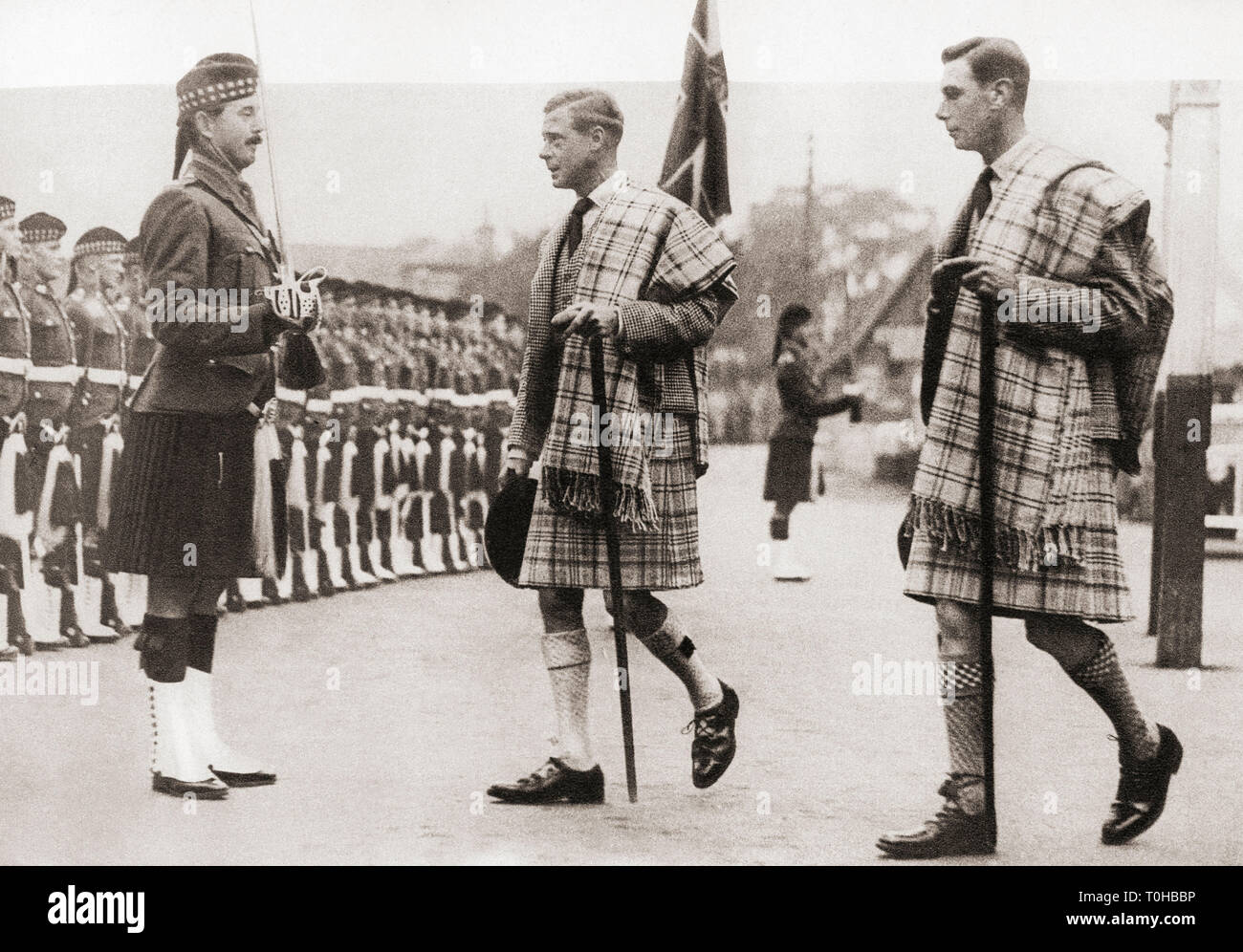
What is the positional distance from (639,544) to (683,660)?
36cm

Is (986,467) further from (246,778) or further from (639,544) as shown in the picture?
(246,778)

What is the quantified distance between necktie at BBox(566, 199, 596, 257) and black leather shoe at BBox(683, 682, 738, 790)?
136cm

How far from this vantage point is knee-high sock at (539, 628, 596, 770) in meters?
4.22

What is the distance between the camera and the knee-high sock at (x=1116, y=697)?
3926mm

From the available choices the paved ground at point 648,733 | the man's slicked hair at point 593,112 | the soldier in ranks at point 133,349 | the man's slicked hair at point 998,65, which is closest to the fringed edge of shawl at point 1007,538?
the paved ground at point 648,733

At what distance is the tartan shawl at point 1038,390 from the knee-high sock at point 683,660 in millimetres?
768

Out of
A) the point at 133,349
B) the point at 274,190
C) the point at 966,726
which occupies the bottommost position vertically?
the point at 966,726

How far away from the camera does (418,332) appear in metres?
4.77

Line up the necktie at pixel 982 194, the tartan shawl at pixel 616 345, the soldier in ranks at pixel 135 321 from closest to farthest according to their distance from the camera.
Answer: the necktie at pixel 982 194, the tartan shawl at pixel 616 345, the soldier in ranks at pixel 135 321

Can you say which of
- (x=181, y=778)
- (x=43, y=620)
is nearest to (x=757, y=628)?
(x=181, y=778)

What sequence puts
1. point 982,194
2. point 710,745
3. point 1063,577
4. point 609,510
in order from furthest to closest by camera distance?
point 710,745, point 609,510, point 982,194, point 1063,577

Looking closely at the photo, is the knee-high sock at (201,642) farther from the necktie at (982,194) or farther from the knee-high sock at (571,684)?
the necktie at (982,194)

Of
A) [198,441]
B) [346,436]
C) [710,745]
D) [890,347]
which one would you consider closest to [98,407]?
[198,441]

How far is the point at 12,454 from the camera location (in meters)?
4.77
